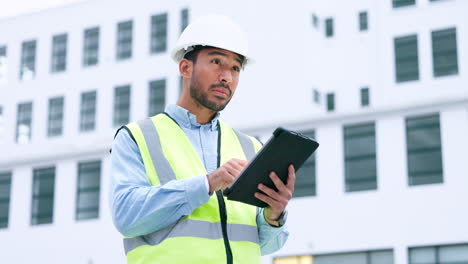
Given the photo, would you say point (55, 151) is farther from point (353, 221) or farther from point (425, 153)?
point (425, 153)

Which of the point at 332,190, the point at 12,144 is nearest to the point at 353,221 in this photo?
the point at 332,190

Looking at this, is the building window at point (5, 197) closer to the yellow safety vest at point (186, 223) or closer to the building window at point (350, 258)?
the building window at point (350, 258)

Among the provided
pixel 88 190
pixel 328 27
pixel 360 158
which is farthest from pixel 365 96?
pixel 88 190

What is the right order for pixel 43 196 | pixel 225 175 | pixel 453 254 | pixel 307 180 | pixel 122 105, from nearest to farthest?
pixel 225 175 < pixel 453 254 < pixel 307 180 < pixel 122 105 < pixel 43 196

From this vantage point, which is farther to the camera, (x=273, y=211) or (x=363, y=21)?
(x=363, y=21)

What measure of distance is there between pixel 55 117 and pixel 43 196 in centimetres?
341

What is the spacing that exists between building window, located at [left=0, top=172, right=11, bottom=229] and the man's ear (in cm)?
3479

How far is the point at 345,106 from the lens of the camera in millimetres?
32094

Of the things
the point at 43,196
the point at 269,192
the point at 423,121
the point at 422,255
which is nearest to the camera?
the point at 269,192

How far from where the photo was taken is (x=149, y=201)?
141 inches

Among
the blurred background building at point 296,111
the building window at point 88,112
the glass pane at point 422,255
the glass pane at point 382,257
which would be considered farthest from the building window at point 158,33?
the glass pane at point 422,255

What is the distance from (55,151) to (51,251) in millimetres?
4207

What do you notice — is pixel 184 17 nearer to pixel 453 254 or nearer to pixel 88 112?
pixel 88 112

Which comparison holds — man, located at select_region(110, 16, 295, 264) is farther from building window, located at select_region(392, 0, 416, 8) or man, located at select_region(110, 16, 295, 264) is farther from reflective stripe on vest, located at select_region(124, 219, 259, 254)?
building window, located at select_region(392, 0, 416, 8)
